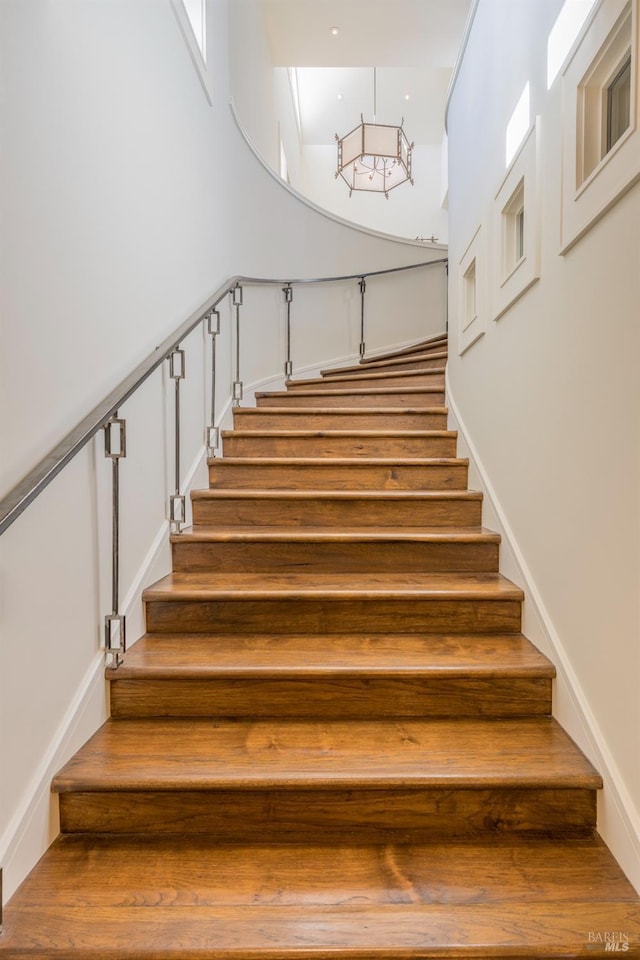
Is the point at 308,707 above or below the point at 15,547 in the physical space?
below

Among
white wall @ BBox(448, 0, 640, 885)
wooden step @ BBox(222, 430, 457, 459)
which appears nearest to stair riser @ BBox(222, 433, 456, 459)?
wooden step @ BBox(222, 430, 457, 459)

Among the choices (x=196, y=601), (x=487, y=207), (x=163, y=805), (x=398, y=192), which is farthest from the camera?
(x=398, y=192)

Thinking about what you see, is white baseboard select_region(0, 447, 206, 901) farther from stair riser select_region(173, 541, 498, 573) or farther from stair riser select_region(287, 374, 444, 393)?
stair riser select_region(287, 374, 444, 393)

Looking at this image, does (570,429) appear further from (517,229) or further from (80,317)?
(80,317)

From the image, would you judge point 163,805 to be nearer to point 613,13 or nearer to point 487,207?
point 613,13

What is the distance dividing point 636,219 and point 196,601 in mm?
1500

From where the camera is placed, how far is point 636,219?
3.62ft

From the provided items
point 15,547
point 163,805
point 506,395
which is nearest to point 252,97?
point 506,395

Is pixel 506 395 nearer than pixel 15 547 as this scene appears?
No

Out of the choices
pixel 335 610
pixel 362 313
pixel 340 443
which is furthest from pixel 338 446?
pixel 362 313

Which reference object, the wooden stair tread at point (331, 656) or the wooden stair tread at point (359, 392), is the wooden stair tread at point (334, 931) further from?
the wooden stair tread at point (359, 392)

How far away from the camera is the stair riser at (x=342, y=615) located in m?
1.73

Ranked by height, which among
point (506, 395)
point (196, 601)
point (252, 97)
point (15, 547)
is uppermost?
point (252, 97)

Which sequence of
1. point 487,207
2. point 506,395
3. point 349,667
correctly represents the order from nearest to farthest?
point 349,667
point 506,395
point 487,207
